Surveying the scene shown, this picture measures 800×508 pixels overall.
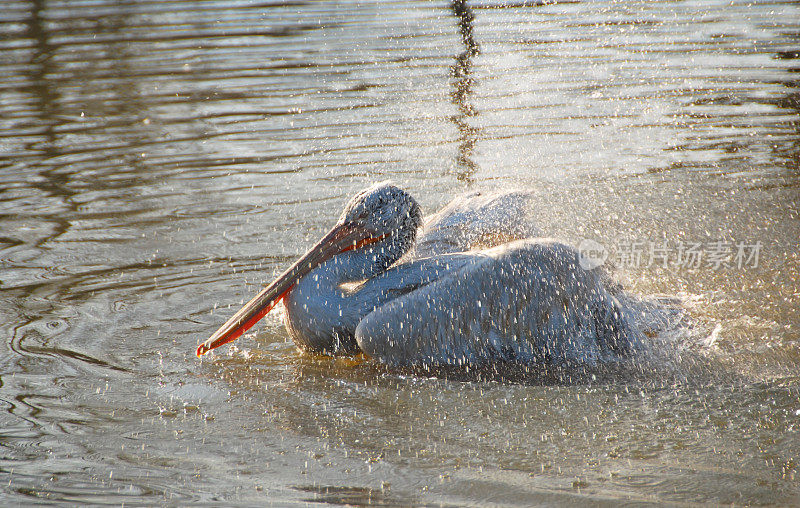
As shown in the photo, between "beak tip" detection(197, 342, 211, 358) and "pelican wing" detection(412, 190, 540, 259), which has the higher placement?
"pelican wing" detection(412, 190, 540, 259)

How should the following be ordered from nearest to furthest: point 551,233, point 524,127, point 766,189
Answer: point 551,233
point 766,189
point 524,127

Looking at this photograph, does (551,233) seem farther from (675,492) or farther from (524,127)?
(675,492)

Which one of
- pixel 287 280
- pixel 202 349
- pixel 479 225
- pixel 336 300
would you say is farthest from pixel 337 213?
pixel 202 349

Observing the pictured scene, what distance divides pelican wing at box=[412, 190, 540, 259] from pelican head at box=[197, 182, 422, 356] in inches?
8.2

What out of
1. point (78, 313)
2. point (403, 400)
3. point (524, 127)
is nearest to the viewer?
point (403, 400)

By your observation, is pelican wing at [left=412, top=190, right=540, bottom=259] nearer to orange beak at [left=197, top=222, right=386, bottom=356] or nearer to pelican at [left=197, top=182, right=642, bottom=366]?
pelican at [left=197, top=182, right=642, bottom=366]

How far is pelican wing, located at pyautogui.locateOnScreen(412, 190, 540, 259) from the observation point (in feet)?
14.3

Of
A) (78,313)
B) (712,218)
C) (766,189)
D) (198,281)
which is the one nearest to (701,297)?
(712,218)

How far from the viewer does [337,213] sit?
19.3ft

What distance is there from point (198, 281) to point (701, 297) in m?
2.62

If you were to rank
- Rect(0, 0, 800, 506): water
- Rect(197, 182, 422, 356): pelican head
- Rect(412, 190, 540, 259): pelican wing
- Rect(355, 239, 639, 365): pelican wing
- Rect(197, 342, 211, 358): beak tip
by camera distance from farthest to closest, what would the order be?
Rect(412, 190, 540, 259): pelican wing → Rect(197, 182, 422, 356): pelican head → Rect(197, 342, 211, 358): beak tip → Rect(355, 239, 639, 365): pelican wing → Rect(0, 0, 800, 506): water

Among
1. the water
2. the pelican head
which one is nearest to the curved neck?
the pelican head

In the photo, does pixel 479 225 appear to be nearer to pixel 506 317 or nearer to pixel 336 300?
pixel 506 317

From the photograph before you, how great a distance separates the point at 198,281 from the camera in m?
4.91
